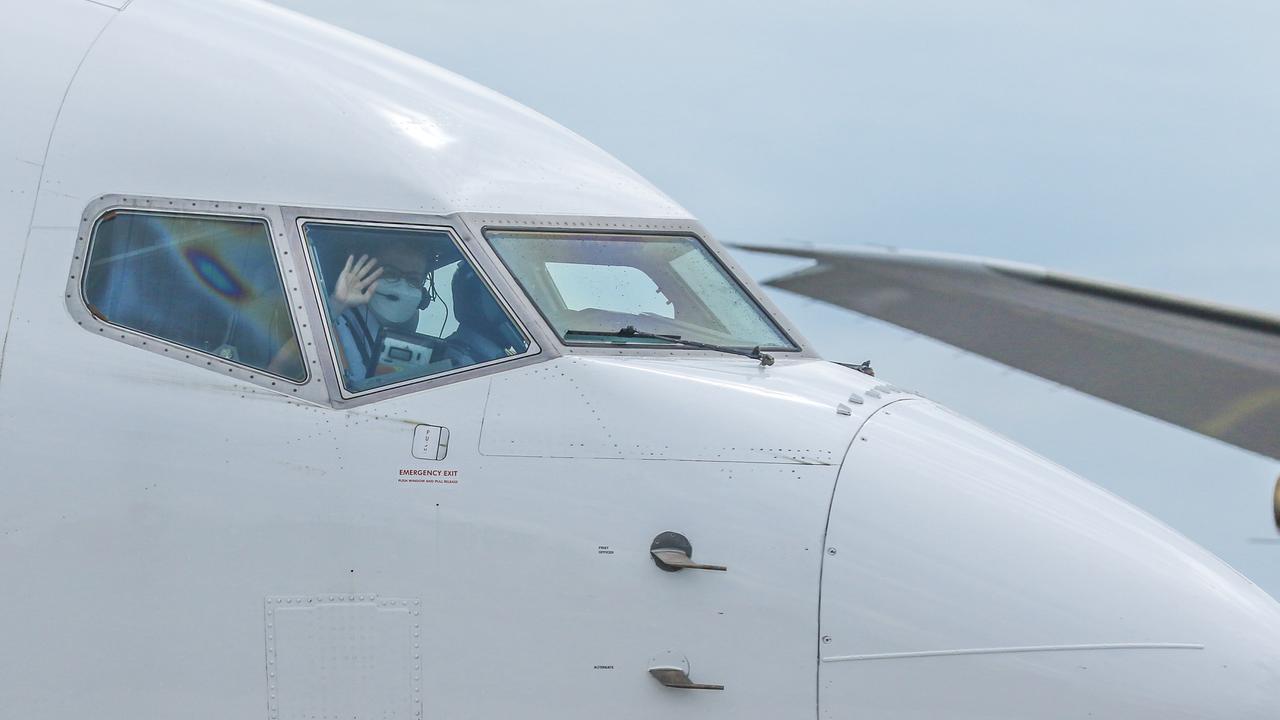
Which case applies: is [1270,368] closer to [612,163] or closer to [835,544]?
[835,544]

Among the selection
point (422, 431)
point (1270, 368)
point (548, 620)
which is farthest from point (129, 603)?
point (1270, 368)

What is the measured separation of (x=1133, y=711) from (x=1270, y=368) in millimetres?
1946

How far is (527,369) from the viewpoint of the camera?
6898mm

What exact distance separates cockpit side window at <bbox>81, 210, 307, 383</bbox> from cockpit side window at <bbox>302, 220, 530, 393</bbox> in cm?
26

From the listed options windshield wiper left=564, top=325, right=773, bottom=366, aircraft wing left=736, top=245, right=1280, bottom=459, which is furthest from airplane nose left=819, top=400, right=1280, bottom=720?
aircraft wing left=736, top=245, right=1280, bottom=459

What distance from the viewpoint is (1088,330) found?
539 cm

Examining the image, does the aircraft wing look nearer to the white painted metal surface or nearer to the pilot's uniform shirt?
the white painted metal surface

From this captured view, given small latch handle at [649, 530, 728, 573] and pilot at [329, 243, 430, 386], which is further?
pilot at [329, 243, 430, 386]

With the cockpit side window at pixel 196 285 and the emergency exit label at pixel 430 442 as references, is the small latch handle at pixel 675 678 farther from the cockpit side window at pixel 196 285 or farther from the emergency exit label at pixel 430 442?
the cockpit side window at pixel 196 285

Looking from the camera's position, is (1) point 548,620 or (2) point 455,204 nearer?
(1) point 548,620

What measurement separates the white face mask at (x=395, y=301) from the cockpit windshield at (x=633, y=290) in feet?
1.71

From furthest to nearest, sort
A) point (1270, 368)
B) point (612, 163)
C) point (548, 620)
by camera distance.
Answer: point (612, 163) → point (548, 620) → point (1270, 368)

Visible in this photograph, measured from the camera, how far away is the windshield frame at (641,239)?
7094 mm

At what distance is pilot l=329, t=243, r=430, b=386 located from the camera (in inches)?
273
